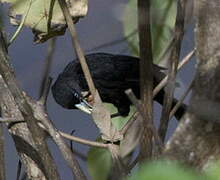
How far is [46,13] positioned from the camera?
2.89 feet

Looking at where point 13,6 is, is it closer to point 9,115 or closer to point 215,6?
point 9,115

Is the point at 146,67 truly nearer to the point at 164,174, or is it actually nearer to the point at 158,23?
the point at 158,23

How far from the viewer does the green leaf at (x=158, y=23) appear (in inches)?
34.6

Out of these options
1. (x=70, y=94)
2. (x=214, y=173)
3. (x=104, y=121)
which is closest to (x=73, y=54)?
(x=70, y=94)

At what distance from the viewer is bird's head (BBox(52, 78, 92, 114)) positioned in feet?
3.59

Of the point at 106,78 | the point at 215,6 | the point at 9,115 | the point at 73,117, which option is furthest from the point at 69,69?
the point at 215,6

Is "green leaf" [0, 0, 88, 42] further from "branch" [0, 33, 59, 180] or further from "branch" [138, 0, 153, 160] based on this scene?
"branch" [138, 0, 153, 160]

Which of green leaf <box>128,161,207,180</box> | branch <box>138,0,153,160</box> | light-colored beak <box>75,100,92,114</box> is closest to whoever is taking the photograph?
green leaf <box>128,161,207,180</box>

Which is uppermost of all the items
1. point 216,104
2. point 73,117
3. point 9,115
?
point 216,104

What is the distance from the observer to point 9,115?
3.05ft

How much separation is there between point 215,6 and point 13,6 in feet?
1.65

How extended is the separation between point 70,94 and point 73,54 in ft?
0.84

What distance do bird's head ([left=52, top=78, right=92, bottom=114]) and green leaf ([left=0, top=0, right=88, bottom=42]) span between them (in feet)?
0.72

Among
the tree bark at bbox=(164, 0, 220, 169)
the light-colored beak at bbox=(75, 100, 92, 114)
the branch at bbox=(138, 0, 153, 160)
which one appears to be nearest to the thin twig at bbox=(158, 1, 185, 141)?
the branch at bbox=(138, 0, 153, 160)
